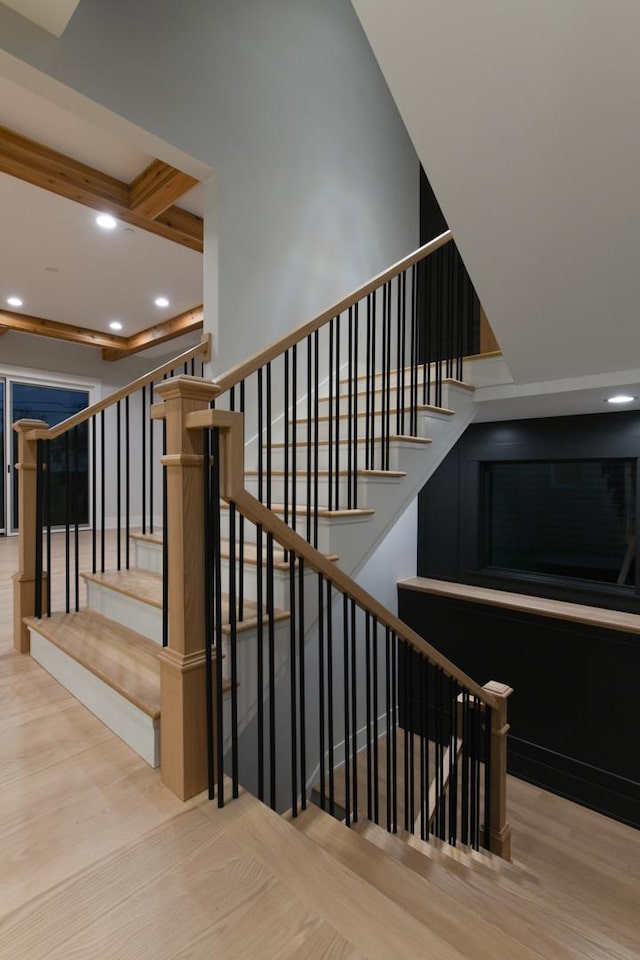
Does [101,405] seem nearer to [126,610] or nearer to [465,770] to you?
[126,610]

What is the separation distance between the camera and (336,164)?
13.1ft

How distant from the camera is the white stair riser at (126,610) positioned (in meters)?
2.13

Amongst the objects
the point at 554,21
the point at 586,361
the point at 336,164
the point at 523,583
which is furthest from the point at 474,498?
the point at 554,21

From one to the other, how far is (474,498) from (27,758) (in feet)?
11.9

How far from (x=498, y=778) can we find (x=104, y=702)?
2.03m

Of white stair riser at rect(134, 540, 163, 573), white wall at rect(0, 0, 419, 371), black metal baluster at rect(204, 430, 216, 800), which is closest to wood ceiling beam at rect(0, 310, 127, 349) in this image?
white wall at rect(0, 0, 419, 371)

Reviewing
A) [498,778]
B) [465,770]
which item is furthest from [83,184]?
[498,778]

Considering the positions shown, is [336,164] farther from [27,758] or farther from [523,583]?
[27,758]

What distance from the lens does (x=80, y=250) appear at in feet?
13.5

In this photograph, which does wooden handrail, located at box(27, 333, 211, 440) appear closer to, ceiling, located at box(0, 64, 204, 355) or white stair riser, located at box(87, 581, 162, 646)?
white stair riser, located at box(87, 581, 162, 646)

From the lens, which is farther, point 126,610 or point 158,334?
point 158,334

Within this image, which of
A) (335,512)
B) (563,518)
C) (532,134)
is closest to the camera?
(532,134)

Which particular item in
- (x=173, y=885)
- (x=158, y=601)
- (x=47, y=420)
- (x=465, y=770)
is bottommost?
(x=465, y=770)

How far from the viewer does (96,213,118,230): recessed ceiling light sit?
3.56 m
